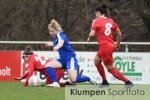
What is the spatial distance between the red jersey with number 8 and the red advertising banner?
19.6 ft

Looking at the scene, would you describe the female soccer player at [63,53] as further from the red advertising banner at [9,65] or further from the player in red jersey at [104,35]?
the red advertising banner at [9,65]

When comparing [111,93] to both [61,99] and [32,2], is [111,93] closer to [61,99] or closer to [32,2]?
[61,99]

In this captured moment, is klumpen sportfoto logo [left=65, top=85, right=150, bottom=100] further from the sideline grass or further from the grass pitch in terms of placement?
the sideline grass

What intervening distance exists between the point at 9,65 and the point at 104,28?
20.7 ft

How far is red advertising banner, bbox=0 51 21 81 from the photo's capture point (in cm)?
1925

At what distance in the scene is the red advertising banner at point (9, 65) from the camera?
1925 cm

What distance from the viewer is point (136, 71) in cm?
1930

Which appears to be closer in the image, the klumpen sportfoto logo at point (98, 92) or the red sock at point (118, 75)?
the klumpen sportfoto logo at point (98, 92)

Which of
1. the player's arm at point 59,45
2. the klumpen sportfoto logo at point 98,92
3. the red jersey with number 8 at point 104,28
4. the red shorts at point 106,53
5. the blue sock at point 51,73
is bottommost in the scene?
the blue sock at point 51,73

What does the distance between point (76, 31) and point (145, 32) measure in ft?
11.5

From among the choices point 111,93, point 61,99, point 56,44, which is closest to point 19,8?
point 56,44

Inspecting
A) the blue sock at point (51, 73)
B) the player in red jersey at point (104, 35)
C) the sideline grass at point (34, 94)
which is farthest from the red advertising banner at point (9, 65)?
the player in red jersey at point (104, 35)

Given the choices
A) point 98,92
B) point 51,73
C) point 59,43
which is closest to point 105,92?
point 98,92

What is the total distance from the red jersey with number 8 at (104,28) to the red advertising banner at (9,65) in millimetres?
5976
